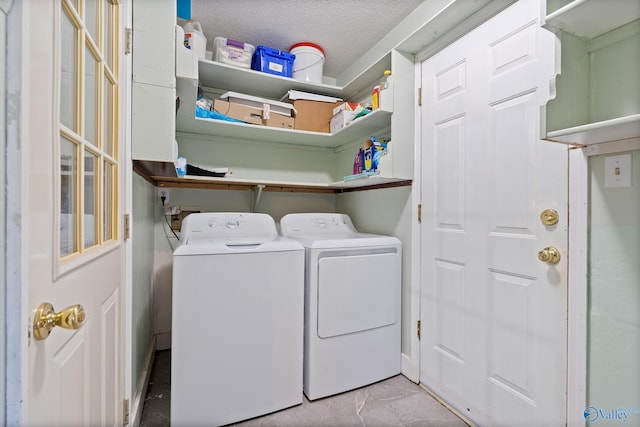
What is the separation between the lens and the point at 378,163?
76.3 inches

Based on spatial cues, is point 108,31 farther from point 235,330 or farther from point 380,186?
point 380,186

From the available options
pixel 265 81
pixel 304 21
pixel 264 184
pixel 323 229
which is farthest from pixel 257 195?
pixel 304 21

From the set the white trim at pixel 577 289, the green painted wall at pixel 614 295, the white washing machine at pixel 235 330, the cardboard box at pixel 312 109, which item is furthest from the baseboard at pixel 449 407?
the cardboard box at pixel 312 109

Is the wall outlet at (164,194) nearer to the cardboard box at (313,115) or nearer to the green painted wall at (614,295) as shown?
the cardboard box at (313,115)

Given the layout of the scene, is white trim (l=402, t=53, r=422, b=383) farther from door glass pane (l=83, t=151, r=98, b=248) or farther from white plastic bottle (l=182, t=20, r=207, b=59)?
door glass pane (l=83, t=151, r=98, b=248)

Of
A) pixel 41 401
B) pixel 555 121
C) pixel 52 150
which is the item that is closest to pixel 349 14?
pixel 555 121

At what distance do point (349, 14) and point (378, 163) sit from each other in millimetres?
978

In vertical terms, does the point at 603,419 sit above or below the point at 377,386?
above

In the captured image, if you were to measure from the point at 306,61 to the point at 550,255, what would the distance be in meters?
2.01

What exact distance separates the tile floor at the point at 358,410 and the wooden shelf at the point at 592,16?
6.07ft

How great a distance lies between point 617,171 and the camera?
3.51ft

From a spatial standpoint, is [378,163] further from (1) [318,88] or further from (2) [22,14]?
(2) [22,14]

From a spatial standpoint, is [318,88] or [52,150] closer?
[52,150]

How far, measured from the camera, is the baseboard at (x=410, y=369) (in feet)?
6.40
